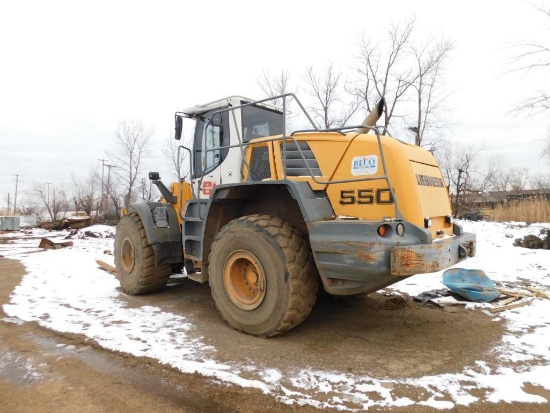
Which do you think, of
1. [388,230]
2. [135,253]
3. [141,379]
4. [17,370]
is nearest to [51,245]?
[135,253]

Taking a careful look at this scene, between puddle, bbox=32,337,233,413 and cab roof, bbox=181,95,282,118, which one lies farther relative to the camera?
cab roof, bbox=181,95,282,118

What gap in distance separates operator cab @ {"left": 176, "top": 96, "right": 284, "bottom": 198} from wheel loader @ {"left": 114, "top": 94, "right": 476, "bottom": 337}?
2 cm

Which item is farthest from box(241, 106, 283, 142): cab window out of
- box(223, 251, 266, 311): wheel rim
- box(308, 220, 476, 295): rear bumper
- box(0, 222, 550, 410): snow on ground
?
box(0, 222, 550, 410): snow on ground

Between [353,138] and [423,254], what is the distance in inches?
54.0

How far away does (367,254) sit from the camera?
3498 millimetres

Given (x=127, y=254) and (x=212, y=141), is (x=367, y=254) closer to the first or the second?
(x=212, y=141)

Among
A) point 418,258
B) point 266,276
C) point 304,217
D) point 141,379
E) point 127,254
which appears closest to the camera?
point 141,379

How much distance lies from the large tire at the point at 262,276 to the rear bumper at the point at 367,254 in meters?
0.27

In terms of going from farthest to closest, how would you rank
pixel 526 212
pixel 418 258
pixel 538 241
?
pixel 526 212, pixel 538 241, pixel 418 258

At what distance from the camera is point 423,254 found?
3396 millimetres

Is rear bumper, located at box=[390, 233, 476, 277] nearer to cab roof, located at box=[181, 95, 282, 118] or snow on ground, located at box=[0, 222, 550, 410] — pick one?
snow on ground, located at box=[0, 222, 550, 410]

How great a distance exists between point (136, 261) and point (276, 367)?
135 inches

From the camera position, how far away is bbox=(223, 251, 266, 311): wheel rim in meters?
4.26

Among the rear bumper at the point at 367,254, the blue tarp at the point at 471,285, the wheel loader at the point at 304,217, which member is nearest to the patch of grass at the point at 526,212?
the blue tarp at the point at 471,285
